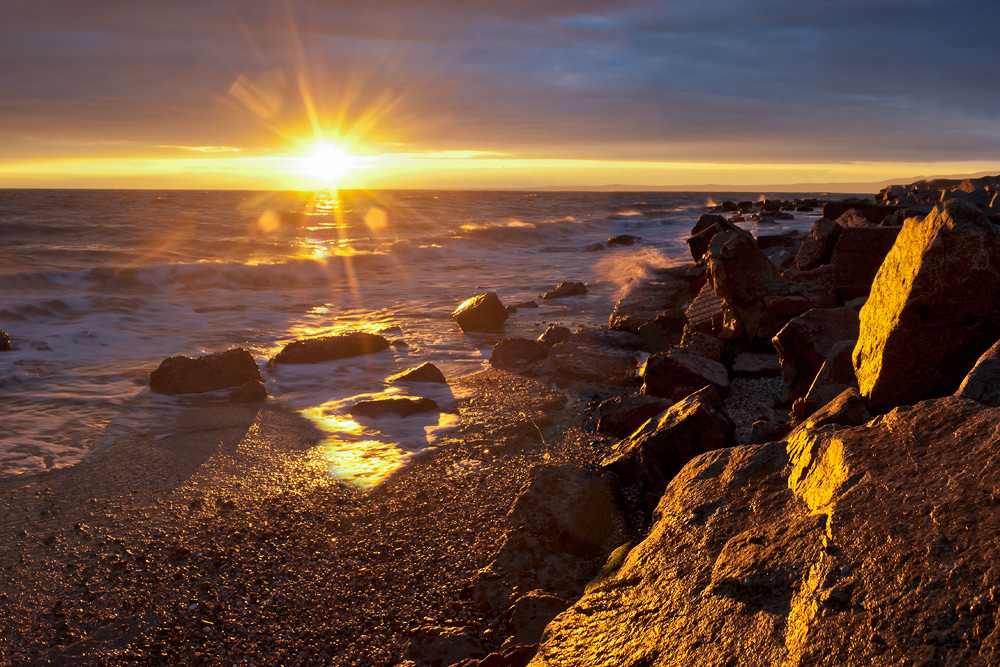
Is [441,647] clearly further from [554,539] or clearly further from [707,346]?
[707,346]

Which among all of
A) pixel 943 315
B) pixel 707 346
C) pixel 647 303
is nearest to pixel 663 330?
pixel 707 346

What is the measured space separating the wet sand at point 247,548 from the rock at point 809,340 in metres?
1.77

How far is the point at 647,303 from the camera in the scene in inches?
456

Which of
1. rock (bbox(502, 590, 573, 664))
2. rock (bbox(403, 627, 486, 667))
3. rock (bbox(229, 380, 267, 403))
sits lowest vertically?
rock (bbox(403, 627, 486, 667))

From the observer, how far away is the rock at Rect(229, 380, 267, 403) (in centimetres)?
695

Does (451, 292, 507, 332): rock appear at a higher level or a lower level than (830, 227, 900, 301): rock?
lower

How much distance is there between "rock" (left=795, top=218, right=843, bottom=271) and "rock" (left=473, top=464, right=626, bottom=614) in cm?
645

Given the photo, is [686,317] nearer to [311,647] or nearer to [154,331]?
[311,647]

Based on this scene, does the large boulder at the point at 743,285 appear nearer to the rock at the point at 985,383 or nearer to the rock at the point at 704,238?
the rock at the point at 704,238

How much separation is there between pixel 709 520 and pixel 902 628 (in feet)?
3.26

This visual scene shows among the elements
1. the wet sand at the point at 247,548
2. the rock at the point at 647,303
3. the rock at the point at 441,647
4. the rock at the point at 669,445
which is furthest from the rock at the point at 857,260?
the rock at the point at 441,647

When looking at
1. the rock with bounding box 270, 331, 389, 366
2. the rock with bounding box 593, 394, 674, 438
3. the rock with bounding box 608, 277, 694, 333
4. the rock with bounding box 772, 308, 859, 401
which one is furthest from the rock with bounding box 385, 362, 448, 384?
the rock with bounding box 772, 308, 859, 401

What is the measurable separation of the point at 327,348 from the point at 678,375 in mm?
4812

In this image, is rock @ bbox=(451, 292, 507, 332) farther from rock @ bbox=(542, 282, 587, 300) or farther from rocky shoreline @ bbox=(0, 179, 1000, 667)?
rocky shoreline @ bbox=(0, 179, 1000, 667)
